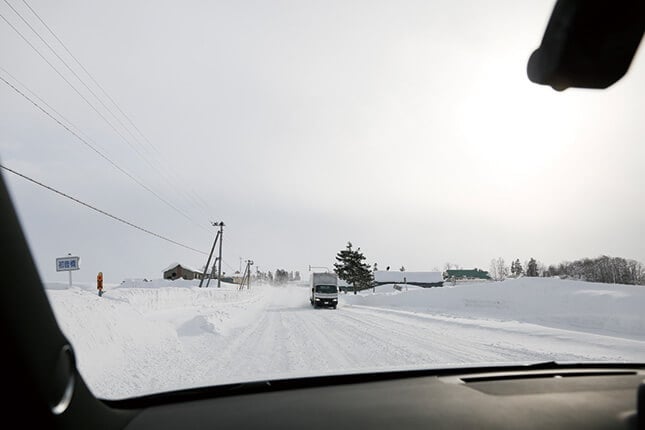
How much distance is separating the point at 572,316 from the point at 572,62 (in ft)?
73.6

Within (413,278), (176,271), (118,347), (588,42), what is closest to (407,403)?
(588,42)

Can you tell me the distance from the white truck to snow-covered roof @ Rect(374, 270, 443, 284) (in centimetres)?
6517

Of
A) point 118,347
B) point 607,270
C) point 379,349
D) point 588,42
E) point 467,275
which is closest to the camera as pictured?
point 588,42

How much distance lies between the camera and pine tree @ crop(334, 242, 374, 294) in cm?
7250

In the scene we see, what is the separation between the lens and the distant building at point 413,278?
312 ft

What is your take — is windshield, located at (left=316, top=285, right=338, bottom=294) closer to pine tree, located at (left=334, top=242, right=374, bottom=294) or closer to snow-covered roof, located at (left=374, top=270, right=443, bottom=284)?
pine tree, located at (left=334, top=242, right=374, bottom=294)

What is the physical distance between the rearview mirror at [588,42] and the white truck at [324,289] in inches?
1253

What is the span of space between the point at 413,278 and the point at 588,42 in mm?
99435

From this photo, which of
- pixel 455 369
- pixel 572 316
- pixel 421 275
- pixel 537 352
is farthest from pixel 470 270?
pixel 455 369

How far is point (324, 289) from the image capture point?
32531mm

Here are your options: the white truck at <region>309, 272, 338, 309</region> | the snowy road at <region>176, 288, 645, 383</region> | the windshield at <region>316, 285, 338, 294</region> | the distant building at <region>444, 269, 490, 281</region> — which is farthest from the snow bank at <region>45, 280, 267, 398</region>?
the distant building at <region>444, 269, 490, 281</region>

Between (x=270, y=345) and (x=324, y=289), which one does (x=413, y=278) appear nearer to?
(x=324, y=289)

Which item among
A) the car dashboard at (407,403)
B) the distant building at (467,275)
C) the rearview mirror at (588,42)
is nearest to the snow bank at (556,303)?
the car dashboard at (407,403)

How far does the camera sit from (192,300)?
26172mm
